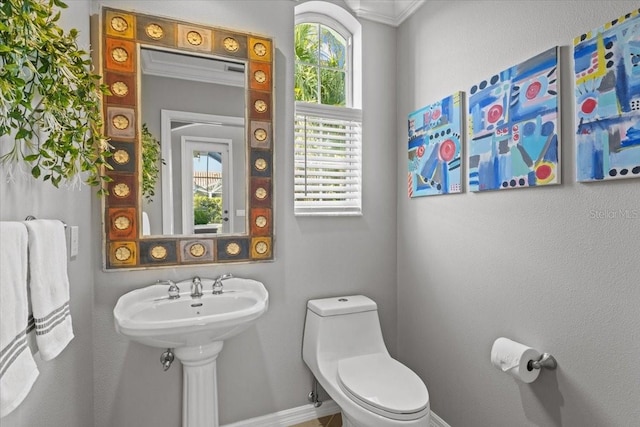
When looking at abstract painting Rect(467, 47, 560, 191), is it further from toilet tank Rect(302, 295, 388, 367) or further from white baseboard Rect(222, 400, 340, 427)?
white baseboard Rect(222, 400, 340, 427)

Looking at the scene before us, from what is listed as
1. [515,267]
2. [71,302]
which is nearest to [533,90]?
[515,267]

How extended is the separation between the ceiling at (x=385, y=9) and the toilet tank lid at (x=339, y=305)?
5.82ft

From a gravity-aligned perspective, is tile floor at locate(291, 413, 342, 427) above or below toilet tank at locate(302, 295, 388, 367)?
below

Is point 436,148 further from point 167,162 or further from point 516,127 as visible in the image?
point 167,162

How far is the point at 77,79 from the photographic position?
1.00m

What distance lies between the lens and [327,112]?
6.96ft

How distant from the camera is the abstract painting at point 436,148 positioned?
1.75 m

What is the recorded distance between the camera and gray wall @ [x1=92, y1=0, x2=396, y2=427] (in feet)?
5.57

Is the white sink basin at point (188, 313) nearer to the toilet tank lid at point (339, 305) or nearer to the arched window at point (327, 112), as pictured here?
the toilet tank lid at point (339, 305)

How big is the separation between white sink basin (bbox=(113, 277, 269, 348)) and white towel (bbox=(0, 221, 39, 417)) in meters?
0.55

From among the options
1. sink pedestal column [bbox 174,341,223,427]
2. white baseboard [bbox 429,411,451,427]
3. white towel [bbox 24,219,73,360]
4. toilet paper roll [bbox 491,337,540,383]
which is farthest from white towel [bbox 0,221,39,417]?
white baseboard [bbox 429,411,451,427]

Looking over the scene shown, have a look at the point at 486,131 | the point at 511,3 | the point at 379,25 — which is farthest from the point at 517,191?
the point at 379,25

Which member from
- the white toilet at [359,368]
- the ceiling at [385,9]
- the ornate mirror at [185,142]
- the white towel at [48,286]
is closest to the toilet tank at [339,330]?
the white toilet at [359,368]

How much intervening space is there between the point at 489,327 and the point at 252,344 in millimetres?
1235
